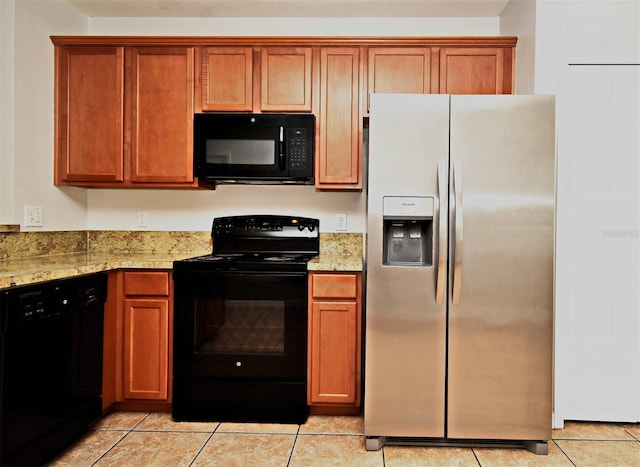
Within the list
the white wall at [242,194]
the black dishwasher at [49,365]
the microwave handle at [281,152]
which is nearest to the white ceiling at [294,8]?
the white wall at [242,194]

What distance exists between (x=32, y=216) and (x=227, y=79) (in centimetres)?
Result: 141

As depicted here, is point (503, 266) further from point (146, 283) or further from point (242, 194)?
point (146, 283)

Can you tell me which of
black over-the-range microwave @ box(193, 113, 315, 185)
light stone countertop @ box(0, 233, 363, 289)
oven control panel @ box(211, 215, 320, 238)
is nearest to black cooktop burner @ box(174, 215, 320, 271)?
oven control panel @ box(211, 215, 320, 238)

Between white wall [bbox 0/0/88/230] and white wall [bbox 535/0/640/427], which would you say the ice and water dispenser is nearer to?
white wall [bbox 535/0/640/427]

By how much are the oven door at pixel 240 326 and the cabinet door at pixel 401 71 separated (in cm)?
127

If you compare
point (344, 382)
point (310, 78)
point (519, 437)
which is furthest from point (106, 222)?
point (519, 437)

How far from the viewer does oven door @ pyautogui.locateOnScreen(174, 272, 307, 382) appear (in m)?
2.63

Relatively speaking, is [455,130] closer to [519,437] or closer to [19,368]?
[519,437]

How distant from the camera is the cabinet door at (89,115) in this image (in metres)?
3.01

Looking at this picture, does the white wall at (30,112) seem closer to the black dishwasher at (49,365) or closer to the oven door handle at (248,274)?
the black dishwasher at (49,365)

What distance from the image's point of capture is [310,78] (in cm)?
297

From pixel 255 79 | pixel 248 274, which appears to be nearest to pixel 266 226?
pixel 248 274

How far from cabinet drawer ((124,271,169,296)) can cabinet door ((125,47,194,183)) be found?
25.1 inches

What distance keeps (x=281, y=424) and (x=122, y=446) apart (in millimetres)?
805
